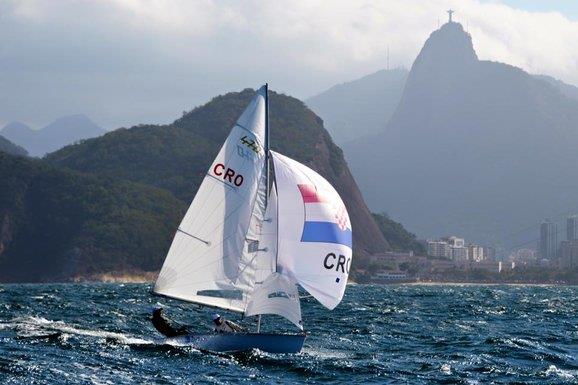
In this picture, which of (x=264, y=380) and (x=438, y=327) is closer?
(x=264, y=380)

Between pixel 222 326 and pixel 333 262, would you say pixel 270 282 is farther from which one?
pixel 222 326

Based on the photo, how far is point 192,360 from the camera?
42.5 meters

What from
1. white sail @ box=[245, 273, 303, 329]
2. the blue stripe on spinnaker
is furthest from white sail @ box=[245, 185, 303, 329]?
the blue stripe on spinnaker

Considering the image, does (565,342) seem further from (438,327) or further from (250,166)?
(250,166)

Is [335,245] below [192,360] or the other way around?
the other way around

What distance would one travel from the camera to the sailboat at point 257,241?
141ft

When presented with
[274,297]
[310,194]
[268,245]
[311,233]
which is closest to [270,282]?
[274,297]

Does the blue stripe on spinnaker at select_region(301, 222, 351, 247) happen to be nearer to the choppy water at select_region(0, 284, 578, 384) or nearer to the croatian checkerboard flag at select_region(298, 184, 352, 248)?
the croatian checkerboard flag at select_region(298, 184, 352, 248)

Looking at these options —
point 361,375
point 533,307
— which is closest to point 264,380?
point 361,375

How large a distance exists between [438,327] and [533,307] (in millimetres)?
35763

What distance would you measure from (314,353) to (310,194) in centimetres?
763

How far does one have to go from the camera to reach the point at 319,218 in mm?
42875

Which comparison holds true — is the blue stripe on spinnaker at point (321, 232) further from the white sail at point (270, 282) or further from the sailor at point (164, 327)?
the sailor at point (164, 327)

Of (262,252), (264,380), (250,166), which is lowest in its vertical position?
(264,380)
